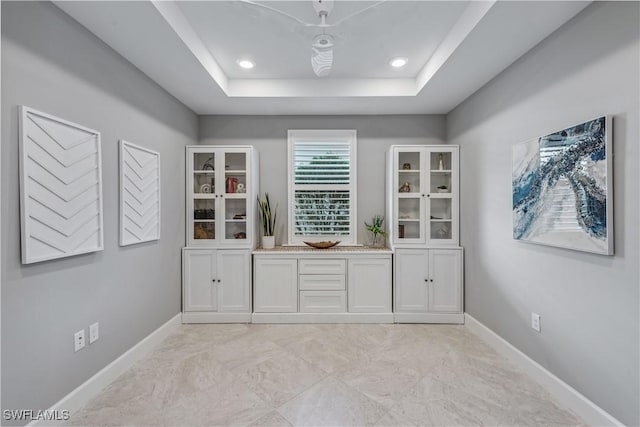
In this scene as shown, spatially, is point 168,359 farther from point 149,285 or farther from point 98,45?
point 98,45

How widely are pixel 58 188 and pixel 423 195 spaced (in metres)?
3.14

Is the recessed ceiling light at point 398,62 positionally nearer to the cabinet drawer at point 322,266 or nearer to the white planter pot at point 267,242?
the cabinet drawer at point 322,266

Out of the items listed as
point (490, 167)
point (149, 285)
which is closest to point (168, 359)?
point (149, 285)

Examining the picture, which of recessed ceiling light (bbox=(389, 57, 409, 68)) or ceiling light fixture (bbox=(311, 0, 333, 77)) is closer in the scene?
ceiling light fixture (bbox=(311, 0, 333, 77))

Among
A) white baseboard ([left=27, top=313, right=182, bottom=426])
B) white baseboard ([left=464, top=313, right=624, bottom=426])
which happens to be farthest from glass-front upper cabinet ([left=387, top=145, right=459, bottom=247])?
white baseboard ([left=27, top=313, right=182, bottom=426])

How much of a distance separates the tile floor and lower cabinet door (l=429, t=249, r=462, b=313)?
35cm

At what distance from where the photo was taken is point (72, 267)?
171 centimetres

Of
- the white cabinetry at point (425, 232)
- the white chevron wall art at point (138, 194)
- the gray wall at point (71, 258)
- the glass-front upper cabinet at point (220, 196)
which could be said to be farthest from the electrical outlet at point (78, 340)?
the white cabinetry at point (425, 232)

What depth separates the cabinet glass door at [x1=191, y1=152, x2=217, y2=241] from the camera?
3.11 m

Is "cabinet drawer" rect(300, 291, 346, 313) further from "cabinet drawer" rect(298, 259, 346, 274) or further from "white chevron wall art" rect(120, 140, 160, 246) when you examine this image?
"white chevron wall art" rect(120, 140, 160, 246)

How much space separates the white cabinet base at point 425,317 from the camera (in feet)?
9.84

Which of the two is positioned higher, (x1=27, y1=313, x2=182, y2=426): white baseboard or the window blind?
the window blind

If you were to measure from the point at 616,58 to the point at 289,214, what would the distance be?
2991 millimetres

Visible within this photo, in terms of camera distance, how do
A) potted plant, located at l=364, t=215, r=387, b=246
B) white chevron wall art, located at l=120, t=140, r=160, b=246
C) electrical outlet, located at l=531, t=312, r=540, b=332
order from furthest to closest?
1. potted plant, located at l=364, t=215, r=387, b=246
2. white chevron wall art, located at l=120, t=140, r=160, b=246
3. electrical outlet, located at l=531, t=312, r=540, b=332
